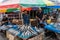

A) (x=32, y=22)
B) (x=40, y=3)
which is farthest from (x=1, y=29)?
(x=40, y=3)

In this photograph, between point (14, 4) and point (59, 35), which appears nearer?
point (14, 4)

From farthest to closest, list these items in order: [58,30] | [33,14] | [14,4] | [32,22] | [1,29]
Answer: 1. [33,14]
2. [32,22]
3. [1,29]
4. [58,30]
5. [14,4]

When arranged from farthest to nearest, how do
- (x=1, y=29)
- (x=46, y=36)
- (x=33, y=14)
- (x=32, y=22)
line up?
1. (x=33, y=14)
2. (x=32, y=22)
3. (x=1, y=29)
4. (x=46, y=36)

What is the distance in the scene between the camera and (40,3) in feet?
32.7

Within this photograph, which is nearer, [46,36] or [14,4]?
[14,4]

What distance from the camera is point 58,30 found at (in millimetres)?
10570

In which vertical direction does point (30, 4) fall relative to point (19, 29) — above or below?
above

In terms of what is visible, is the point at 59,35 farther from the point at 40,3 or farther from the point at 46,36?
the point at 40,3

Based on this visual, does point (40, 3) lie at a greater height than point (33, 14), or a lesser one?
greater

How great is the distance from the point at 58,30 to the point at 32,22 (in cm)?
427

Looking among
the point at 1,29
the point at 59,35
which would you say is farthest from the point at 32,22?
the point at 59,35

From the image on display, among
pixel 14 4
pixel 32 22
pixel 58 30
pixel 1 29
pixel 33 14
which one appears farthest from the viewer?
pixel 33 14

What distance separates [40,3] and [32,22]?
471 centimetres

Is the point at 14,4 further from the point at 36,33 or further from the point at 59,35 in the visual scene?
the point at 59,35
